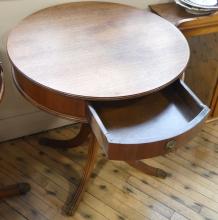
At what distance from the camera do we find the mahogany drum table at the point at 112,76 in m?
0.95

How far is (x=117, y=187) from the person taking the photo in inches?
60.1

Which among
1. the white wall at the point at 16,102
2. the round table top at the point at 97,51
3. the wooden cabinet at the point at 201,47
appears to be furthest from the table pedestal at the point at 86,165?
the wooden cabinet at the point at 201,47

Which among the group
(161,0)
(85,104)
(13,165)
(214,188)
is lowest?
(214,188)

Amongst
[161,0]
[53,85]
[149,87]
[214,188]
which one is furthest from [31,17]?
[214,188]

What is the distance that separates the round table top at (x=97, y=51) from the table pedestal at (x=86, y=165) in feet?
1.16

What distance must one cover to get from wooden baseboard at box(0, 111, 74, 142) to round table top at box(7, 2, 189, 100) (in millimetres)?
590

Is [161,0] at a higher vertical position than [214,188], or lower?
higher

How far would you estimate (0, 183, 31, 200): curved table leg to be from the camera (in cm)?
142

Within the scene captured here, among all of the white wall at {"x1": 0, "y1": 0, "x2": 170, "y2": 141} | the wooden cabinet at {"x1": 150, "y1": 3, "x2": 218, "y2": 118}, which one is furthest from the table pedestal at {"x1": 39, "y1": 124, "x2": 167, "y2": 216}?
the wooden cabinet at {"x1": 150, "y1": 3, "x2": 218, "y2": 118}

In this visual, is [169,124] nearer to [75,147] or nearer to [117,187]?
[117,187]

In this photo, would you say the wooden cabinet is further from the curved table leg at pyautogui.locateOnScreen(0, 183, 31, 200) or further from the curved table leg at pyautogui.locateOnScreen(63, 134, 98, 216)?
the curved table leg at pyautogui.locateOnScreen(0, 183, 31, 200)

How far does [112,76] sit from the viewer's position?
1.01 metres

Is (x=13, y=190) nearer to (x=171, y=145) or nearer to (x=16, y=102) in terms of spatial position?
(x=16, y=102)

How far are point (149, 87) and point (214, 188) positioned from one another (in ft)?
2.71
